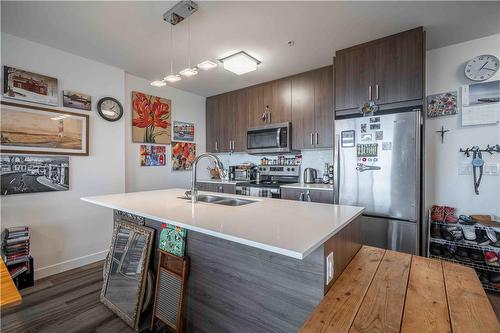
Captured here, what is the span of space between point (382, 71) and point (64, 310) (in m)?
3.74

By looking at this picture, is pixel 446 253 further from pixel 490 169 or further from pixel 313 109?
pixel 313 109

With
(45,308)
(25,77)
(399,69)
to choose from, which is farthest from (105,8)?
(399,69)

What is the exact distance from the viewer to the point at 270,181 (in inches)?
159

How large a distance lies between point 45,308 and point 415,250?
339 cm

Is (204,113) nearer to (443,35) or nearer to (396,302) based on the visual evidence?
(443,35)

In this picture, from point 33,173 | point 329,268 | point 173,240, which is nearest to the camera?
point 329,268

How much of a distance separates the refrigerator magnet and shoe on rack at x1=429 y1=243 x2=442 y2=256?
1.37 meters

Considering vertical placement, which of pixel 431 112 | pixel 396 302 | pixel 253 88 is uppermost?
pixel 253 88

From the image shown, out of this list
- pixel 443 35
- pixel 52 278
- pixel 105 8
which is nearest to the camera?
pixel 105 8

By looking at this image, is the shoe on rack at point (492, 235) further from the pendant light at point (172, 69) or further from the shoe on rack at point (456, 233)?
the pendant light at point (172, 69)

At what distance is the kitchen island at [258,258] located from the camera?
41.5 inches

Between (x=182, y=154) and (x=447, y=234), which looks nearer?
(x=447, y=234)

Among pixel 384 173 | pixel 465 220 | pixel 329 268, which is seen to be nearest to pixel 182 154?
pixel 384 173

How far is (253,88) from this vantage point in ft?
12.9
